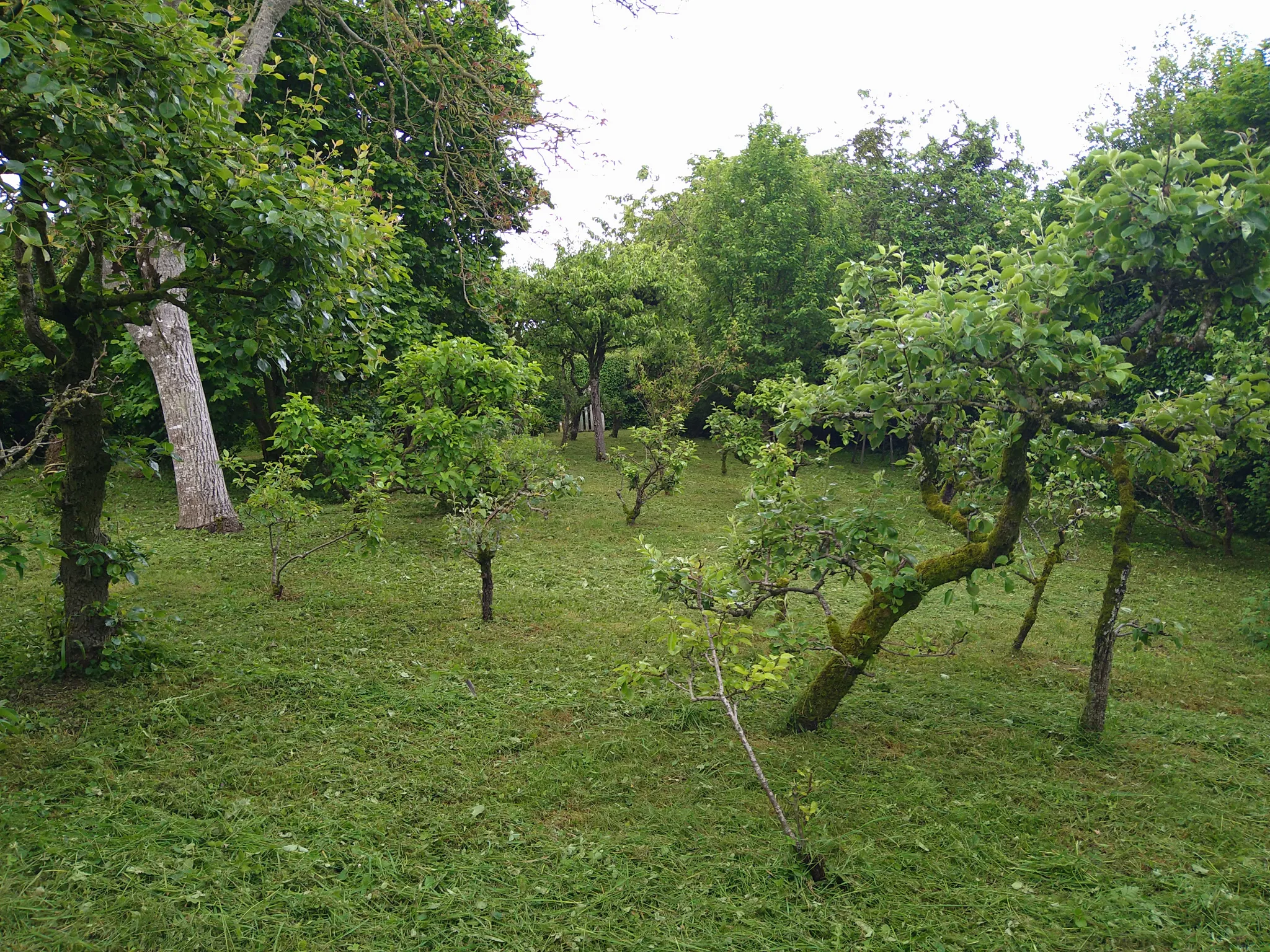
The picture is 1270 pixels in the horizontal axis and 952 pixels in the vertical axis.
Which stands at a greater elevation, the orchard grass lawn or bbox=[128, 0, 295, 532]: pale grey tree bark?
bbox=[128, 0, 295, 532]: pale grey tree bark

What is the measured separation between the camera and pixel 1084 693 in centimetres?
614

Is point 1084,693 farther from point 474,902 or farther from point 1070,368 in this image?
point 474,902

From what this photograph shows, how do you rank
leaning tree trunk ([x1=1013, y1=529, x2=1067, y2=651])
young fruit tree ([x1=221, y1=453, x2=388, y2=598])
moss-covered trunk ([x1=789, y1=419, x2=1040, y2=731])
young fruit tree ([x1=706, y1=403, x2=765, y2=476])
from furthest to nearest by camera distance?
young fruit tree ([x1=706, y1=403, x2=765, y2=476]) → young fruit tree ([x1=221, y1=453, x2=388, y2=598]) → leaning tree trunk ([x1=1013, y1=529, x2=1067, y2=651]) → moss-covered trunk ([x1=789, y1=419, x2=1040, y2=731])

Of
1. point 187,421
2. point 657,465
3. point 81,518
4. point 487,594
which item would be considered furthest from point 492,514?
point 657,465

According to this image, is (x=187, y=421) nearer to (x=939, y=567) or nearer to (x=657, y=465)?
(x=657, y=465)

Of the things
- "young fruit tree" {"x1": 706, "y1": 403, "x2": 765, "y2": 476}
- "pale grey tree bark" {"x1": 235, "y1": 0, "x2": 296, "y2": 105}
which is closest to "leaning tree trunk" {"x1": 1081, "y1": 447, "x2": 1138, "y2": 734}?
"pale grey tree bark" {"x1": 235, "y1": 0, "x2": 296, "y2": 105}

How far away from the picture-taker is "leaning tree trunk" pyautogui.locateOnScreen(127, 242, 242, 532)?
30.5ft

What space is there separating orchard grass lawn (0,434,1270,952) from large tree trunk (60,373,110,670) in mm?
278

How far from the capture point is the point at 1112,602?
187 inches

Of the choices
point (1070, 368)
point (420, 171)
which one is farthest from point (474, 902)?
point (420, 171)

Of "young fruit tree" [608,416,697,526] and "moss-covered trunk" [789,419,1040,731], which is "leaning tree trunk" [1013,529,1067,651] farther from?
"young fruit tree" [608,416,697,526]

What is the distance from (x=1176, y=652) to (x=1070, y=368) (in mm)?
5480

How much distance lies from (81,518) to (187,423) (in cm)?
547

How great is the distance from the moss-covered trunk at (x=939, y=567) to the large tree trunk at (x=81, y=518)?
15.3 ft
